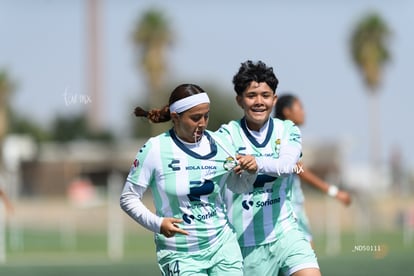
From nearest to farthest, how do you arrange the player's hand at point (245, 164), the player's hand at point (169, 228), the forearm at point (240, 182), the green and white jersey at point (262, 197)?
1. the player's hand at point (169, 228)
2. the player's hand at point (245, 164)
3. the forearm at point (240, 182)
4. the green and white jersey at point (262, 197)

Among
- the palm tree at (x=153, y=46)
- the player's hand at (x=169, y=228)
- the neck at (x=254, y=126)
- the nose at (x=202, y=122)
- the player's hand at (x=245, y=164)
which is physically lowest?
the player's hand at (x=169, y=228)

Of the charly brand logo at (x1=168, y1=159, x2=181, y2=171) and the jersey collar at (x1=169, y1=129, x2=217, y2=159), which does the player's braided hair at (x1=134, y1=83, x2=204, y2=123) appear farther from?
the charly brand logo at (x1=168, y1=159, x2=181, y2=171)

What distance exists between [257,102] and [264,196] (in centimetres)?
69

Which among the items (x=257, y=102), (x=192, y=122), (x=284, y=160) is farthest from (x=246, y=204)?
(x=192, y=122)

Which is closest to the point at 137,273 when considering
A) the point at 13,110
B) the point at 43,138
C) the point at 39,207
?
the point at 39,207

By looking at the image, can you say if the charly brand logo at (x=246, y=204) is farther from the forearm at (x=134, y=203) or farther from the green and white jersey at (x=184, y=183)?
the forearm at (x=134, y=203)

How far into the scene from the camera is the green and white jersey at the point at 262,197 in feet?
26.8

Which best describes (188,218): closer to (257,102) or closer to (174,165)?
(174,165)

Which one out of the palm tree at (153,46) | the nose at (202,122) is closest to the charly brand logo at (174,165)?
the nose at (202,122)

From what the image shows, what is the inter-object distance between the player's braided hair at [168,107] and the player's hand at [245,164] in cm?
52

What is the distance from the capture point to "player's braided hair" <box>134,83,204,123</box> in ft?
24.8

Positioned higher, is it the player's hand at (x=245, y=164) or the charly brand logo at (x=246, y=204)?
the player's hand at (x=245, y=164)

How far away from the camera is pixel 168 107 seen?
7688mm

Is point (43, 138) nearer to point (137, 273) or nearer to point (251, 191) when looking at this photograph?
point (137, 273)
